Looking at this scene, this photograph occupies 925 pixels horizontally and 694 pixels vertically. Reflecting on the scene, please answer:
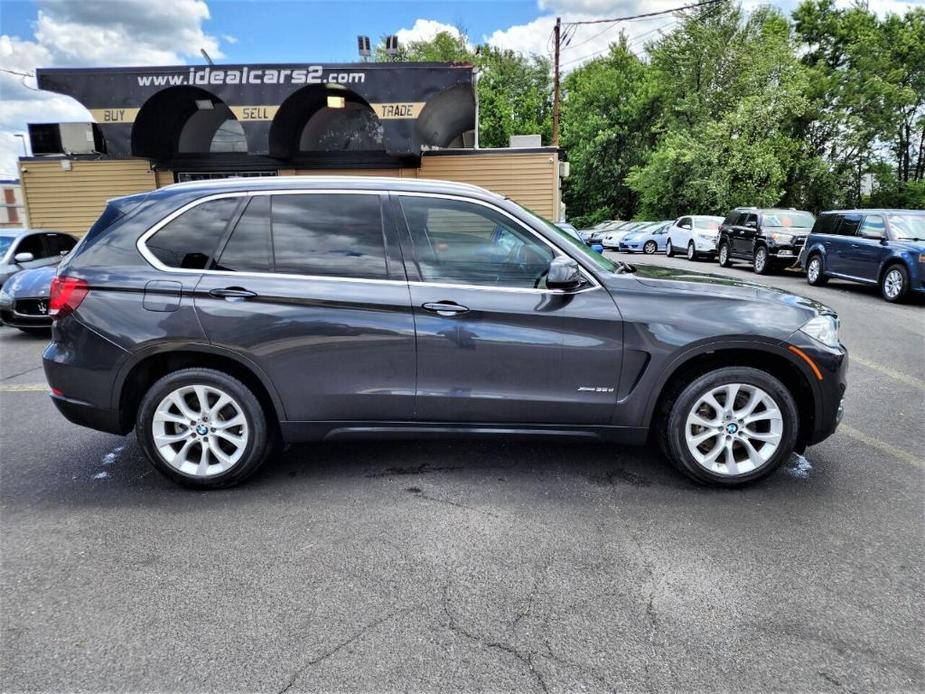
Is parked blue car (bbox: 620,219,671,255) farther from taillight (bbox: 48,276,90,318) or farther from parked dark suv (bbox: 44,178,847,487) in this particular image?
taillight (bbox: 48,276,90,318)

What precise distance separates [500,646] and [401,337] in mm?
1765

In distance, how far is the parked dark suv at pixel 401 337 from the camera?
3.56 m

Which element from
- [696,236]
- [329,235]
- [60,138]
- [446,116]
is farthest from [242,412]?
[696,236]

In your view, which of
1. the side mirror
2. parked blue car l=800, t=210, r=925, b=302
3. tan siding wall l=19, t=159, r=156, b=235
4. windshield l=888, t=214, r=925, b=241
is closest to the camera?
the side mirror

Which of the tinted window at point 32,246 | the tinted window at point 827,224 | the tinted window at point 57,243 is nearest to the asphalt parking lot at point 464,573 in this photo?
the tinted window at point 32,246

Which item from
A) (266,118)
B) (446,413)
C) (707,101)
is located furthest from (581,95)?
(446,413)

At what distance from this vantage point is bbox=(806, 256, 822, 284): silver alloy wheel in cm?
1368

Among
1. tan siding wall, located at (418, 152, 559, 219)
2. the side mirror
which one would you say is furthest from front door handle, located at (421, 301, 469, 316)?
tan siding wall, located at (418, 152, 559, 219)

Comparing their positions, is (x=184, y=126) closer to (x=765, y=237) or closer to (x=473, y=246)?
(x=473, y=246)

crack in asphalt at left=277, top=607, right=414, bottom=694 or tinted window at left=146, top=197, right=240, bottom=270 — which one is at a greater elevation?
tinted window at left=146, top=197, right=240, bottom=270

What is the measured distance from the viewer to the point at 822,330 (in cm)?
364

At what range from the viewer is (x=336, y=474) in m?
4.00

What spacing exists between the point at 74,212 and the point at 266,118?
6600mm

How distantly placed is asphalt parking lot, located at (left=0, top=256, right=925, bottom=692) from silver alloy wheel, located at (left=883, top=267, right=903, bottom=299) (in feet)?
28.3
